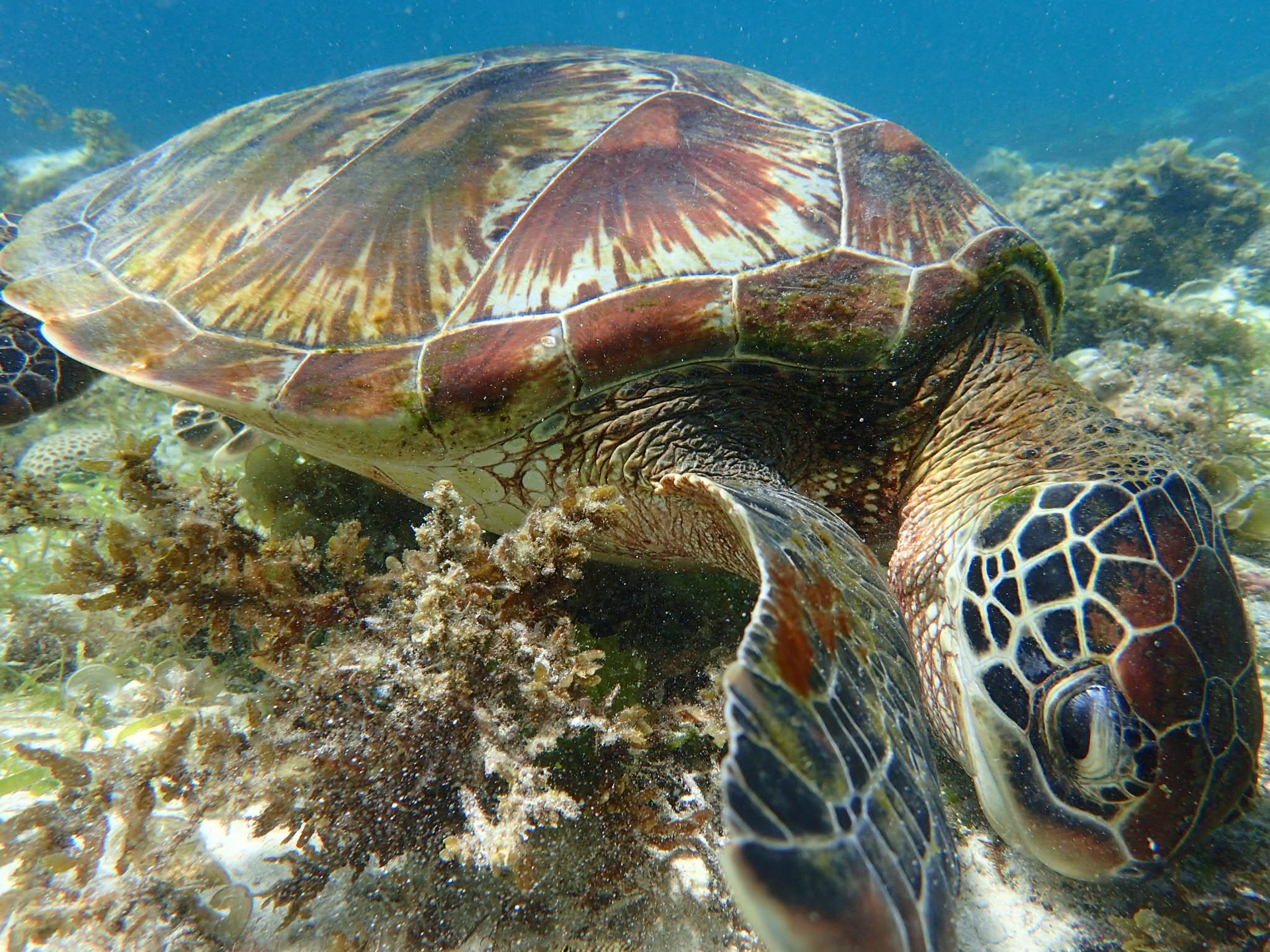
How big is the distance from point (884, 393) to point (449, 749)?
1599mm

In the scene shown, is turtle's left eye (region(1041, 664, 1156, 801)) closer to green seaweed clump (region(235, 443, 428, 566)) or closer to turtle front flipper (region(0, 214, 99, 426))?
green seaweed clump (region(235, 443, 428, 566))

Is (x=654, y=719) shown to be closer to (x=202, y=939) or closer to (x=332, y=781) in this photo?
(x=332, y=781)

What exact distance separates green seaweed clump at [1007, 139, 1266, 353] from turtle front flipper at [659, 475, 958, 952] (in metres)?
7.20

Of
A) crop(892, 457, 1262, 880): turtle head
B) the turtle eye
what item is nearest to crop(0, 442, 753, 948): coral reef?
crop(892, 457, 1262, 880): turtle head

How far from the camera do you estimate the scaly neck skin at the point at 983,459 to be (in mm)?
1472

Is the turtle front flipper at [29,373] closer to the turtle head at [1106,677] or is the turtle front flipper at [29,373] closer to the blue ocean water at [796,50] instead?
the turtle head at [1106,677]

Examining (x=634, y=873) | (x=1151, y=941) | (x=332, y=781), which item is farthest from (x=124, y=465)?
(x=1151, y=941)

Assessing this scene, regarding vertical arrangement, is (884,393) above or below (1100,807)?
above

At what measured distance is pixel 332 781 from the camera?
4.12ft

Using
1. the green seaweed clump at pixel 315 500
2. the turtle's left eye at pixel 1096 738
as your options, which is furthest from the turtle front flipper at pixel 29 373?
the turtle's left eye at pixel 1096 738

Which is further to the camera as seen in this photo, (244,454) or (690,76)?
(244,454)

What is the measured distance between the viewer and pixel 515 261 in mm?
1755

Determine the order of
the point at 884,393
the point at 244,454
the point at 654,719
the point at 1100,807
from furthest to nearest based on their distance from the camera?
the point at 244,454, the point at 884,393, the point at 654,719, the point at 1100,807

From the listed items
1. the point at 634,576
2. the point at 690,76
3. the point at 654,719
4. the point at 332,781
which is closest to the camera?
the point at 332,781
